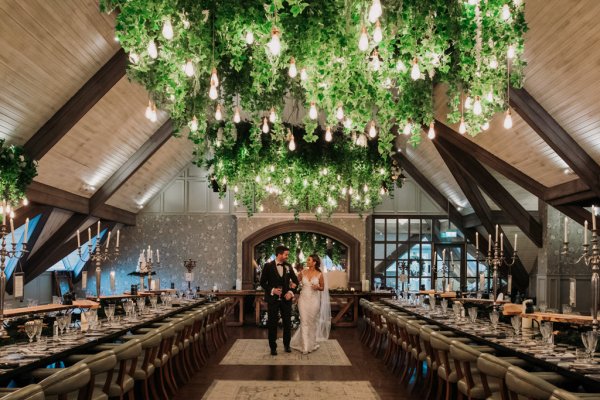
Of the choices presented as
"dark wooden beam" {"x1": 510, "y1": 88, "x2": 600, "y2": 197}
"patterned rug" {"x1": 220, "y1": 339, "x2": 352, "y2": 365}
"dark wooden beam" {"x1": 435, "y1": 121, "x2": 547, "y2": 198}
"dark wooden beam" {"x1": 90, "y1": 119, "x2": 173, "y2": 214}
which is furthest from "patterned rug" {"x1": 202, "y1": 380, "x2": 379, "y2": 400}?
"dark wooden beam" {"x1": 90, "y1": 119, "x2": 173, "y2": 214}

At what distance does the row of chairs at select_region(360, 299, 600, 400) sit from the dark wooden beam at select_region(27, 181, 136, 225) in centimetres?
647

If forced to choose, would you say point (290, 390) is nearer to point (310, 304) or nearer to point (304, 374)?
point (304, 374)

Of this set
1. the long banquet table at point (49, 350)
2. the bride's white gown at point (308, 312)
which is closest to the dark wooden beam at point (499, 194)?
the bride's white gown at point (308, 312)

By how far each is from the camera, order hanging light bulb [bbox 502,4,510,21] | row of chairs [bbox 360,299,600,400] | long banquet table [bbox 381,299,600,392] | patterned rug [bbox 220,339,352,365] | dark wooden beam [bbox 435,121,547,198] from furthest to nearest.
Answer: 1. dark wooden beam [bbox 435,121,547,198]
2. patterned rug [bbox 220,339,352,365]
3. hanging light bulb [bbox 502,4,510,21]
4. long banquet table [bbox 381,299,600,392]
5. row of chairs [bbox 360,299,600,400]

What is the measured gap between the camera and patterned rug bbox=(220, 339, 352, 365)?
9.69 m

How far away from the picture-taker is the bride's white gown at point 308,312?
34.5ft

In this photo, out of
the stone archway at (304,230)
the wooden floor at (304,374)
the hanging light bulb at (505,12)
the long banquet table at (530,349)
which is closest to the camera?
the long banquet table at (530,349)

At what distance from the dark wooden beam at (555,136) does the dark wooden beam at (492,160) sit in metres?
2.70

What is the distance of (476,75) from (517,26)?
0.70 meters

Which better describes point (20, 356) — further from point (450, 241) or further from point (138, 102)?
point (450, 241)

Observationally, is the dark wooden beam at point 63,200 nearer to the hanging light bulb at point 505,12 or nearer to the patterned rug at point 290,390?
the patterned rug at point 290,390

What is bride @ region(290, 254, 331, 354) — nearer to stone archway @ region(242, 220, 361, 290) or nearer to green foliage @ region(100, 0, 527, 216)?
green foliage @ region(100, 0, 527, 216)

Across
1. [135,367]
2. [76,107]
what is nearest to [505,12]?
[135,367]

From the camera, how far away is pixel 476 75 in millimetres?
5996
